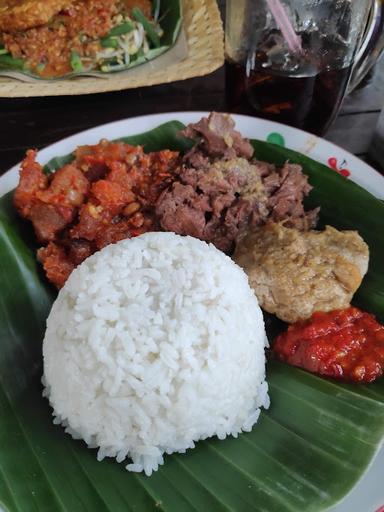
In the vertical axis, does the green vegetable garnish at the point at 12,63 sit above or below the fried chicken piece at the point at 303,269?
above

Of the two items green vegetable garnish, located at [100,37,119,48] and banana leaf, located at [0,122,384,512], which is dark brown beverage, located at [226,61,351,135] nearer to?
green vegetable garnish, located at [100,37,119,48]

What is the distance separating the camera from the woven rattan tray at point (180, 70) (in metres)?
3.63

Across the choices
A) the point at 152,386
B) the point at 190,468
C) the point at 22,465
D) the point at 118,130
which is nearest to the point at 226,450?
the point at 190,468

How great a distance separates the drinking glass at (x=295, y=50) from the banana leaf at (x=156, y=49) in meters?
0.95

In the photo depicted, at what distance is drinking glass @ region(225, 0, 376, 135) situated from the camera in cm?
311

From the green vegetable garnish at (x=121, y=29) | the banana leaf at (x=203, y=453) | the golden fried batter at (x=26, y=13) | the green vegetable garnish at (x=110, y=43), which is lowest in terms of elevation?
the banana leaf at (x=203, y=453)

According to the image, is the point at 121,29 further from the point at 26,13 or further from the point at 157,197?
the point at 157,197

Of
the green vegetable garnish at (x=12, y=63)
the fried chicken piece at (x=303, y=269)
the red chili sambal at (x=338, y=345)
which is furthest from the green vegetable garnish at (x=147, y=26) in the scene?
the red chili sambal at (x=338, y=345)

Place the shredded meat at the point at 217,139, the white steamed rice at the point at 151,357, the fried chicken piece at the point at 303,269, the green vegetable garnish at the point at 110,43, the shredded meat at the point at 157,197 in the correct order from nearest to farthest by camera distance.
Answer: the white steamed rice at the point at 151,357 → the fried chicken piece at the point at 303,269 → the shredded meat at the point at 157,197 → the shredded meat at the point at 217,139 → the green vegetable garnish at the point at 110,43

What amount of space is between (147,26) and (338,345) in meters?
3.09

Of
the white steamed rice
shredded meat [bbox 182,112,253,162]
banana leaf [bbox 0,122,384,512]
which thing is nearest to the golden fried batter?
shredded meat [bbox 182,112,253,162]

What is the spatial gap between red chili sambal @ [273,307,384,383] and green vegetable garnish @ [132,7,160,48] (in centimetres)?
284

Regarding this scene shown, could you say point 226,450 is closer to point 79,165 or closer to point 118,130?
point 79,165

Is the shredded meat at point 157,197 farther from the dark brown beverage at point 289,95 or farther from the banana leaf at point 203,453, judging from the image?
the dark brown beverage at point 289,95
